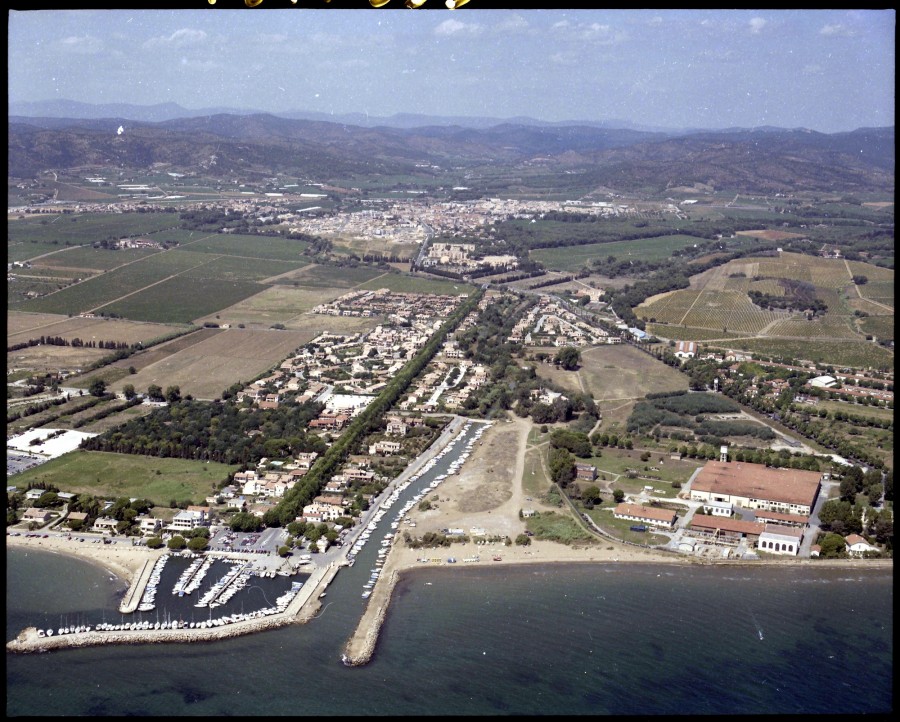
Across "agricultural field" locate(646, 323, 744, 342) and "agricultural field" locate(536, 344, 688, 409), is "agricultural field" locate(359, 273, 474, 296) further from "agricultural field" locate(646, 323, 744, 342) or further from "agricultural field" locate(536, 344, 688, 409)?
"agricultural field" locate(536, 344, 688, 409)

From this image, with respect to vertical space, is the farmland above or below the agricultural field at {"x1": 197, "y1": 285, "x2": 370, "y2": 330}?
above

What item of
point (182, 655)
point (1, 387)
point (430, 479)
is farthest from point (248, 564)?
point (1, 387)

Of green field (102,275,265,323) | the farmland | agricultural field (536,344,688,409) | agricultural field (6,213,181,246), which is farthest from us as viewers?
agricultural field (6,213,181,246)

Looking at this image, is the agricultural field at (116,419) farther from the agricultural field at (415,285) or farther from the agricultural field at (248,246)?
the agricultural field at (248,246)

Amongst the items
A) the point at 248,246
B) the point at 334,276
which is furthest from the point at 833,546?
the point at 248,246

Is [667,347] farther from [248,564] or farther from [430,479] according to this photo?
[248,564]

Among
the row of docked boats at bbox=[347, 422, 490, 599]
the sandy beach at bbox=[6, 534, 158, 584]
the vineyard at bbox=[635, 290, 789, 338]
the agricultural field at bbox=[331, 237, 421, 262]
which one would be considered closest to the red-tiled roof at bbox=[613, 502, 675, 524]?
the row of docked boats at bbox=[347, 422, 490, 599]

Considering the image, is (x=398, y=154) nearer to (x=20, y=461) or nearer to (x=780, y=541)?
(x=20, y=461)

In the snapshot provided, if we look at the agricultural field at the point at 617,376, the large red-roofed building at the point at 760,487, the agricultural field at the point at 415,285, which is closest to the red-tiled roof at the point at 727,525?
the large red-roofed building at the point at 760,487
